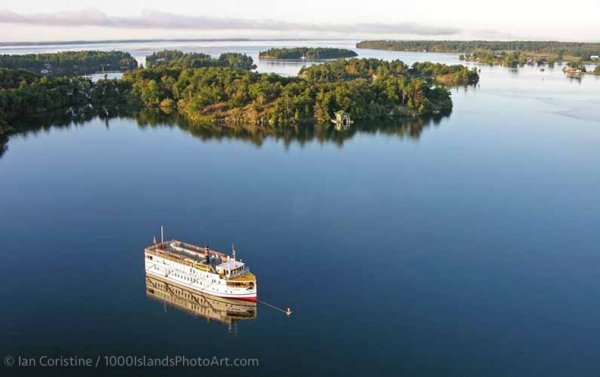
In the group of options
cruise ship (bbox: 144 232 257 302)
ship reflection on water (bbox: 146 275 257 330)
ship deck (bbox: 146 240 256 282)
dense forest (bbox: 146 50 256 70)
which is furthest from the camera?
dense forest (bbox: 146 50 256 70)

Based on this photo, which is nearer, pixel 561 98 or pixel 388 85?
pixel 388 85

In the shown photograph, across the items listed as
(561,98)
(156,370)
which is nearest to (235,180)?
(156,370)

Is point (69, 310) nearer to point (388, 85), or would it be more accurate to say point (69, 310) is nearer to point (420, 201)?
point (420, 201)

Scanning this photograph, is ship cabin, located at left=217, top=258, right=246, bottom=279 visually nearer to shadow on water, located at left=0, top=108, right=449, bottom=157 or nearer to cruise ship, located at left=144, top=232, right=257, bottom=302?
→ cruise ship, located at left=144, top=232, right=257, bottom=302

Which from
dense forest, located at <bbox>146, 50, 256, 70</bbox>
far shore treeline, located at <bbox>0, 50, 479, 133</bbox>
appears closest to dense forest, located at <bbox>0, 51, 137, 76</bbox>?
dense forest, located at <bbox>146, 50, 256, 70</bbox>

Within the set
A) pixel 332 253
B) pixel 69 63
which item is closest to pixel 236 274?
pixel 332 253

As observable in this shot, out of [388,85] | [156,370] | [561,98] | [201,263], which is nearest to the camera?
[156,370]
